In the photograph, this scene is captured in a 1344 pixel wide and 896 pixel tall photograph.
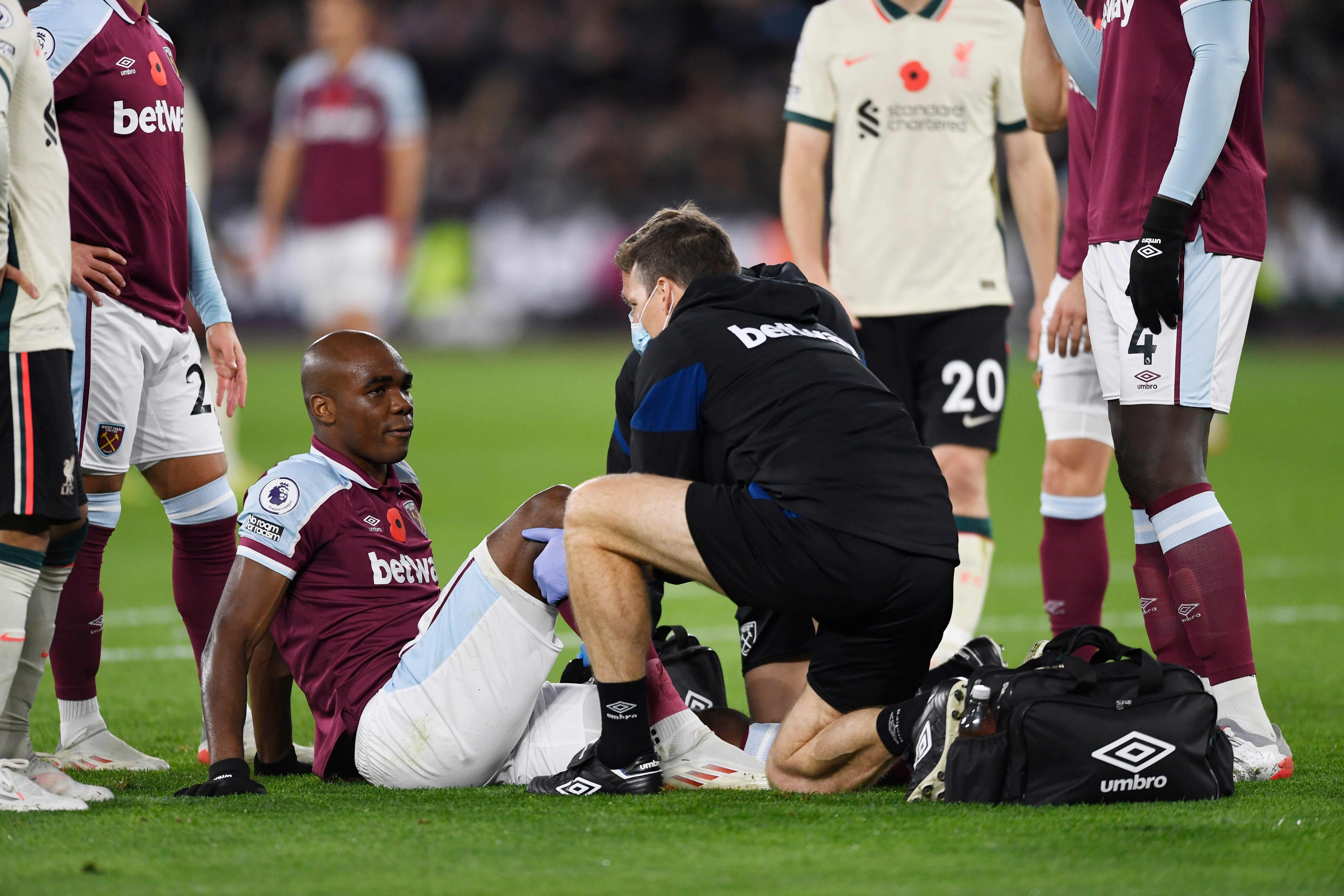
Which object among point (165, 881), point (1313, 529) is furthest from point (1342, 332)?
point (165, 881)

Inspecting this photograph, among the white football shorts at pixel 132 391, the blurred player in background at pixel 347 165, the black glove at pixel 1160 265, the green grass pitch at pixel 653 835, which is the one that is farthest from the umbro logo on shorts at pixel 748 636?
the blurred player in background at pixel 347 165

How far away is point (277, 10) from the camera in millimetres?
24953

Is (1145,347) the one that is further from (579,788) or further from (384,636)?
(384,636)

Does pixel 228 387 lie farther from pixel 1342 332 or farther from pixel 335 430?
pixel 1342 332

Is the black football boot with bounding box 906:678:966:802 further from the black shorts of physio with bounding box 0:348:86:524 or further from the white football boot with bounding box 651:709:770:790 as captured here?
the black shorts of physio with bounding box 0:348:86:524

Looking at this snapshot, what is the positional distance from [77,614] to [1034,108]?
3.33m

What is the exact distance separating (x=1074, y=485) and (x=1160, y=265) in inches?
53.5

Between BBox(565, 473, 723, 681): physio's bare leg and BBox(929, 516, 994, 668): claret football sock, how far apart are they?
212 cm

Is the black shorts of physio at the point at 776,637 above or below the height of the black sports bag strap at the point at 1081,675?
below

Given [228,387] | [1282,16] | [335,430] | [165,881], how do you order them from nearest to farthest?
1. [165,881]
2. [335,430]
3. [228,387]
4. [1282,16]

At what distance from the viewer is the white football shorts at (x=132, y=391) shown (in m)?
4.29

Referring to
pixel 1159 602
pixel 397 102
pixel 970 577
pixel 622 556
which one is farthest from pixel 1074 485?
pixel 397 102

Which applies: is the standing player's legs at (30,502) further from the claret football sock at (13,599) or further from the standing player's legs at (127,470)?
the standing player's legs at (127,470)

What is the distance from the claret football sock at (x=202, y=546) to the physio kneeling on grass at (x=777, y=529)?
4.43 ft
